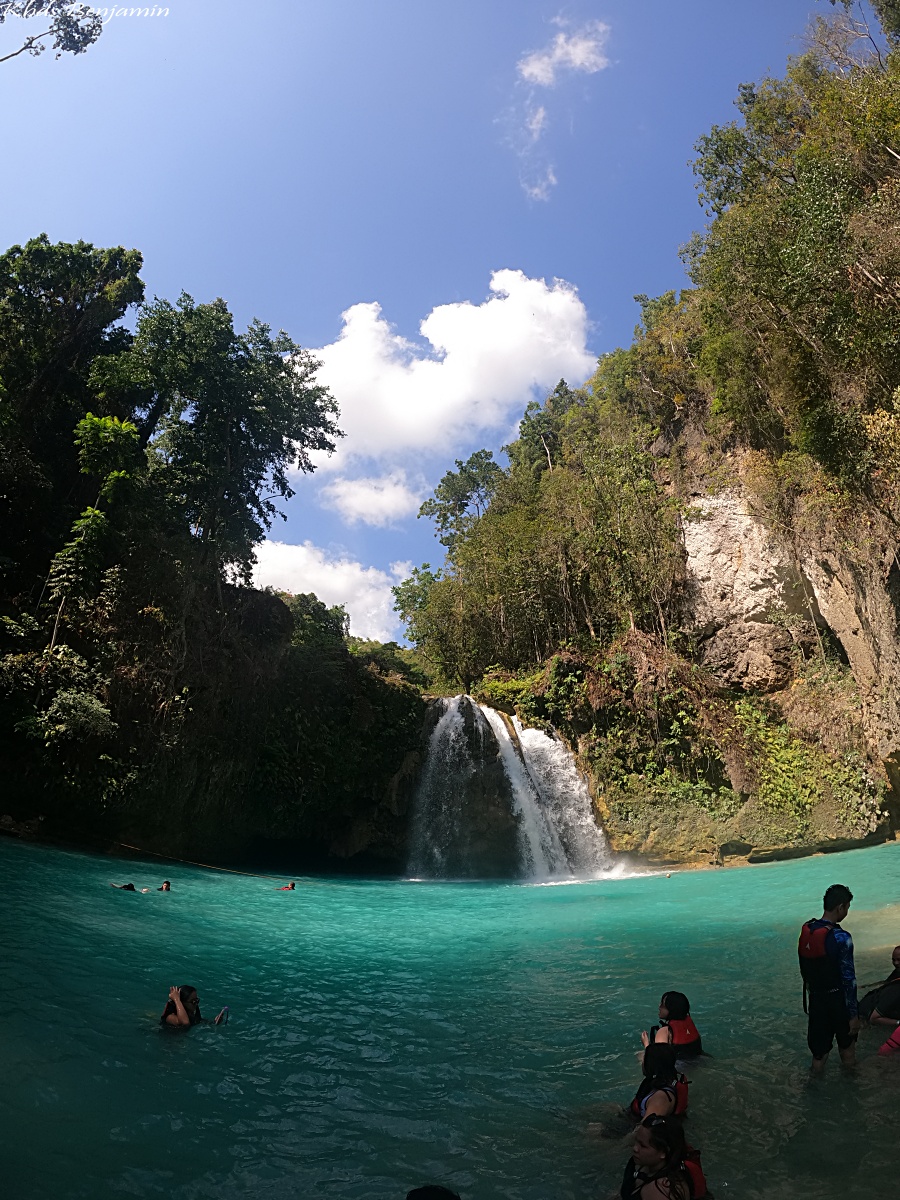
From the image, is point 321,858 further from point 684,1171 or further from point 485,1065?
point 684,1171

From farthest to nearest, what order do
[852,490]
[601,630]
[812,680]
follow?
1. [601,630]
2. [812,680]
3. [852,490]

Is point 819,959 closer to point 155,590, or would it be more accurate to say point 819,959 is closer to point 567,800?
point 567,800

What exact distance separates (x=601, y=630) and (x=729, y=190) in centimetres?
1471

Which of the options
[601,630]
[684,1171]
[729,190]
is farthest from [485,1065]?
[729,190]

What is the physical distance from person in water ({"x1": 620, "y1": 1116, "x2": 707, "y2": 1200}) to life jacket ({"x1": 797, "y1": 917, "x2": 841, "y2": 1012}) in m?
1.91

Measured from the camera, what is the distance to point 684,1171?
296cm

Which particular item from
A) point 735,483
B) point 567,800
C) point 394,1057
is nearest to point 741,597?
point 735,483

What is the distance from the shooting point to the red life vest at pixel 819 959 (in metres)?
4.42

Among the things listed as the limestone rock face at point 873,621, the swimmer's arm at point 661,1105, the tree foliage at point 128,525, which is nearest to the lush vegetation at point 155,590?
the tree foliage at point 128,525

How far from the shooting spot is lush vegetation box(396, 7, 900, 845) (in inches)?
582

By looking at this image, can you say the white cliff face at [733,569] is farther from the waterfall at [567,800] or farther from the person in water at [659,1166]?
the person in water at [659,1166]

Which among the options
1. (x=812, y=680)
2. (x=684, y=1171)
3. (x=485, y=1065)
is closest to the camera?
(x=684, y=1171)

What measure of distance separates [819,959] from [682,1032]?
1.08 meters

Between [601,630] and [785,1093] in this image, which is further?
[601,630]
